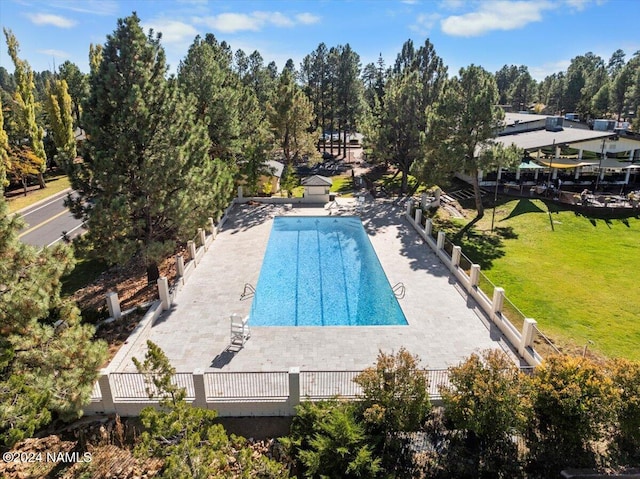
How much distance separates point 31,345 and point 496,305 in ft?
48.8

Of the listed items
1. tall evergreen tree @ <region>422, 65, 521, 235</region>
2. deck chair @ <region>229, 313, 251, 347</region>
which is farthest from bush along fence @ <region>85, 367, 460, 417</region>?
tall evergreen tree @ <region>422, 65, 521, 235</region>

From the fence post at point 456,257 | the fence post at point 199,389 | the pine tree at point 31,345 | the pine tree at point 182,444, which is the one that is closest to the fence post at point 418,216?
the fence post at point 456,257

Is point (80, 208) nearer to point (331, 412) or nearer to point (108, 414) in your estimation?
point (108, 414)

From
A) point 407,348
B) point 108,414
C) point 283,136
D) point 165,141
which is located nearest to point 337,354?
point 407,348

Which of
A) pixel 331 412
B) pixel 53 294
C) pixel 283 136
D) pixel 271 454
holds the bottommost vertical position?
pixel 271 454

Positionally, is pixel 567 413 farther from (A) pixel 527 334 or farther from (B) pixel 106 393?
(B) pixel 106 393

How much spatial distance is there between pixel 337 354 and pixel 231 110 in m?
21.3

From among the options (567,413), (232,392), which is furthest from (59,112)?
(567,413)

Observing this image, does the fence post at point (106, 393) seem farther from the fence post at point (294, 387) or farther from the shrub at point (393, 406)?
the shrub at point (393, 406)

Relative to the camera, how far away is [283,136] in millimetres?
40625

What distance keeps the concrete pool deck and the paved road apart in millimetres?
12381

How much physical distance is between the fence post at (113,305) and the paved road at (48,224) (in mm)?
12139

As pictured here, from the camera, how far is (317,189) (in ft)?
107

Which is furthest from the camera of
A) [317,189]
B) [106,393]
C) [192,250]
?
[317,189]
